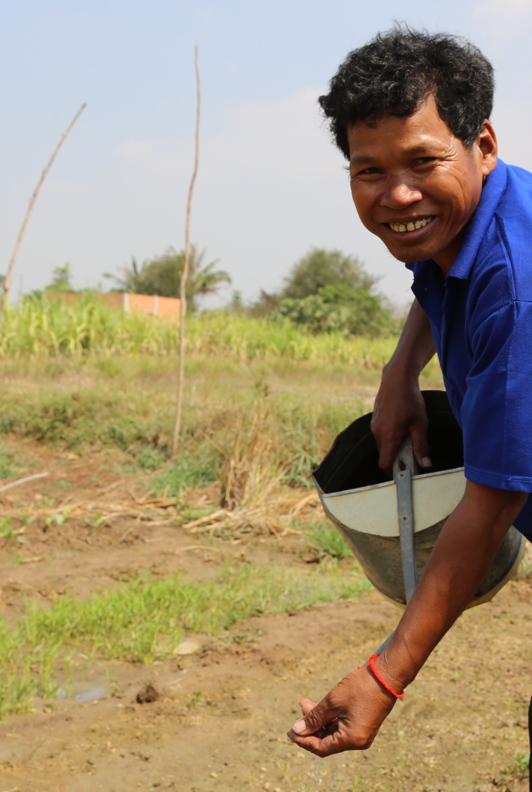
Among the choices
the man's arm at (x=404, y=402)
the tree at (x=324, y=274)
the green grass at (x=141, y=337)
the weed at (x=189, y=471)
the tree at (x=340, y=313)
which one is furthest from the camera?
the tree at (x=324, y=274)

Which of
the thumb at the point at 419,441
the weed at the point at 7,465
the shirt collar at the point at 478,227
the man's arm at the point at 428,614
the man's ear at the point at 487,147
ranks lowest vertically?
the weed at the point at 7,465

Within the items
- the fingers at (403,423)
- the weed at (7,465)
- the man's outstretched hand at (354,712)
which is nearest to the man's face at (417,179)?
the fingers at (403,423)

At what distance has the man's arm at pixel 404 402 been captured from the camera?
196 cm

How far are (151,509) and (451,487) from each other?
13.6ft

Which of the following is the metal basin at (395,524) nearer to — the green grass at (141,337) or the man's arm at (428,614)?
the man's arm at (428,614)

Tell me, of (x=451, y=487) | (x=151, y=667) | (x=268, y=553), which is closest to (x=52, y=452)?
(x=268, y=553)

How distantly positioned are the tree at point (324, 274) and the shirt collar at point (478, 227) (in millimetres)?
31873

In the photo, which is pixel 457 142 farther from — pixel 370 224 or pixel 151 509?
pixel 151 509

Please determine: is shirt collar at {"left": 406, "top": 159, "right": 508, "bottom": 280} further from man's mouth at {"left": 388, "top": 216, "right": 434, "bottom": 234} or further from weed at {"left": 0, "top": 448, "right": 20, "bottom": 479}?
weed at {"left": 0, "top": 448, "right": 20, "bottom": 479}

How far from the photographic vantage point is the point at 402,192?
138cm

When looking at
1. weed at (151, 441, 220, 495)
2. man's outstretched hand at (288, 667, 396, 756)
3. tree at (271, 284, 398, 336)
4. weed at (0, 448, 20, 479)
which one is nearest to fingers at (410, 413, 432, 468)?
man's outstretched hand at (288, 667, 396, 756)

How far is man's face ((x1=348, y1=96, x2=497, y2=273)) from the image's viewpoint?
1355 millimetres

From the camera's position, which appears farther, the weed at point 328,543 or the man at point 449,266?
the weed at point 328,543

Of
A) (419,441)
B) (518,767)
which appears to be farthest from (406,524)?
(518,767)
